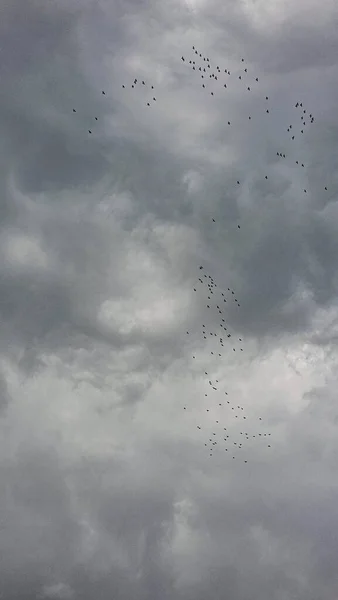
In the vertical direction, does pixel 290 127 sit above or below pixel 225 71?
below

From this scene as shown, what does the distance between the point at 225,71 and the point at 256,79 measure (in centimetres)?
2315

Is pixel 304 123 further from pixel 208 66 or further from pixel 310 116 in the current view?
pixel 208 66

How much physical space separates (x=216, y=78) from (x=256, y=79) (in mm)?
22886

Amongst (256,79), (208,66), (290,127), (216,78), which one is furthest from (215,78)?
(290,127)

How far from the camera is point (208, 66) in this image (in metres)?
175

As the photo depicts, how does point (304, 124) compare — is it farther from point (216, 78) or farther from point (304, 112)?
point (216, 78)

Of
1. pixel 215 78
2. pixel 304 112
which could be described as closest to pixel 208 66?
pixel 215 78

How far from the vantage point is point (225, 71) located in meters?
189

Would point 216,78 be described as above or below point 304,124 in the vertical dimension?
above

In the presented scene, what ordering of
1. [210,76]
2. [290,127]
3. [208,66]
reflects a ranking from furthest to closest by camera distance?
[290,127]
[210,76]
[208,66]

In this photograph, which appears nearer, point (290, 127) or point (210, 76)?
point (210, 76)

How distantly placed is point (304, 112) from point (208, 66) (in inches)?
2258

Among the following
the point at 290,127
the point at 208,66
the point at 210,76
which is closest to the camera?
the point at 208,66

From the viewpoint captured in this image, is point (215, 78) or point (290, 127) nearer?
point (215, 78)
